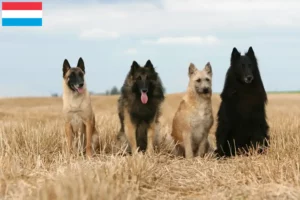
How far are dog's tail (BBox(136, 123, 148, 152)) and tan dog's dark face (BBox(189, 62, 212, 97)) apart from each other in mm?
1020

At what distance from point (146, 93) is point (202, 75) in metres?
0.92

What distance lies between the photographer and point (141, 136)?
8430 millimetres

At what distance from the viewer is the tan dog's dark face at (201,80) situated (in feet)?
26.2

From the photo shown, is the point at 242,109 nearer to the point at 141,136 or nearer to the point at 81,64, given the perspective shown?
the point at 141,136

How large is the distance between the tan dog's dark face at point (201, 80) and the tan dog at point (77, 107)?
1.72 m

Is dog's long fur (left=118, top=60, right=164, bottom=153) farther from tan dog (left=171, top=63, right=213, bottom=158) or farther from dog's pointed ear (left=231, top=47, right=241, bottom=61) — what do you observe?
dog's pointed ear (left=231, top=47, right=241, bottom=61)

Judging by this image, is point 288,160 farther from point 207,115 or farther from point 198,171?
point 207,115

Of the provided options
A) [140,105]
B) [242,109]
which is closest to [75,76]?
[140,105]

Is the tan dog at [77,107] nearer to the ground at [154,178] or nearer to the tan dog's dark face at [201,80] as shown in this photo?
the ground at [154,178]

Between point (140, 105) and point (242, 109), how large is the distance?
1.60 metres

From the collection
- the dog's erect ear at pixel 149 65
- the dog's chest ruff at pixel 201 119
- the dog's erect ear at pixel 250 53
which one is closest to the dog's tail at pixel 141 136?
the dog's chest ruff at pixel 201 119

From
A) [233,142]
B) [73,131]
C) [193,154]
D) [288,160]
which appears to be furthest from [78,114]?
[288,160]

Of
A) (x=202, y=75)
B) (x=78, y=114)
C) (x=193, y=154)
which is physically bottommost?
(x=193, y=154)

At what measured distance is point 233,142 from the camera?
8383mm
